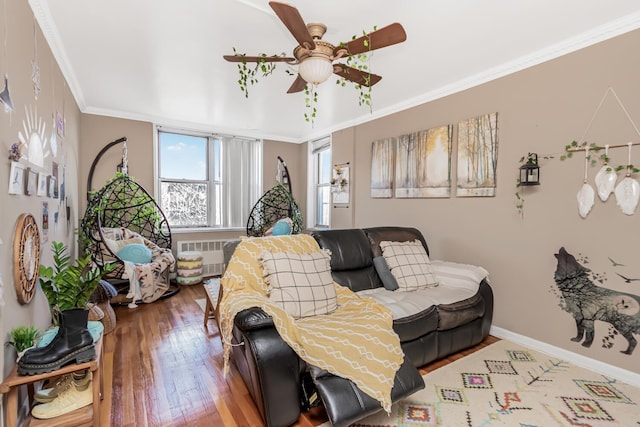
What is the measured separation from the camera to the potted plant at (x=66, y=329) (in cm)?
133

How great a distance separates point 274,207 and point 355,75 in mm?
3512

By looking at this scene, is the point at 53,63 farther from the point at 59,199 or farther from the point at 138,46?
the point at 59,199

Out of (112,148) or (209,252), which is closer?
(112,148)

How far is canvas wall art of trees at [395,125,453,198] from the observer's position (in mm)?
3148

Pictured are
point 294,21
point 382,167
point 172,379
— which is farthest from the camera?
point 382,167

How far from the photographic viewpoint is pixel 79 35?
2277mm

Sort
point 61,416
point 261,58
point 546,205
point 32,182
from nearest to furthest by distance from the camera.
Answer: point 61,416 → point 32,182 → point 261,58 → point 546,205

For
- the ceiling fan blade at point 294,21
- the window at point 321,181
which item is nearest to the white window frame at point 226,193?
the window at point 321,181

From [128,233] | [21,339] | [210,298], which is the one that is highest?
[128,233]

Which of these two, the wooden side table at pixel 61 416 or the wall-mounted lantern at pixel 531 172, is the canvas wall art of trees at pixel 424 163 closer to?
the wall-mounted lantern at pixel 531 172

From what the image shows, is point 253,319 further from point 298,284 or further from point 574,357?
point 574,357

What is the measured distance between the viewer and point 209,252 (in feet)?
16.1

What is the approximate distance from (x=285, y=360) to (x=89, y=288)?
3.74ft

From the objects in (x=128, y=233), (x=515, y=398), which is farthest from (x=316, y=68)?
(x=128, y=233)
